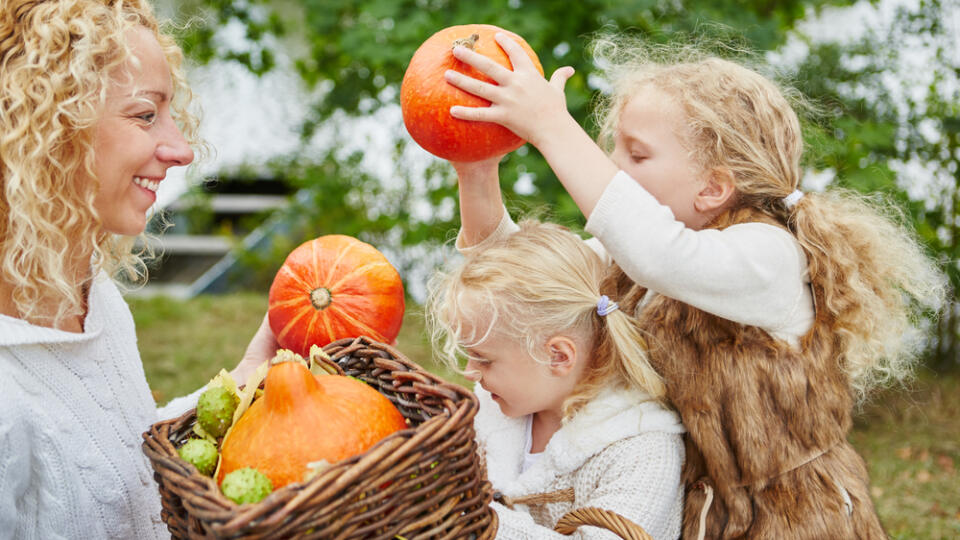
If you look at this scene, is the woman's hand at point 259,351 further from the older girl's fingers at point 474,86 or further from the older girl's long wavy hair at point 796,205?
the older girl's long wavy hair at point 796,205

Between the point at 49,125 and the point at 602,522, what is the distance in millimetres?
1578

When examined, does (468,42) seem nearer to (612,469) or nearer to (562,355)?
(562,355)

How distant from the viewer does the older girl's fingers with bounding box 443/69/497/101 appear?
2.04m

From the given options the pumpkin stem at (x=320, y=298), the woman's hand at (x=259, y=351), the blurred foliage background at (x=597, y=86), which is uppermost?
the pumpkin stem at (x=320, y=298)

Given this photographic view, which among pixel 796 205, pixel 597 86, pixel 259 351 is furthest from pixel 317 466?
pixel 597 86

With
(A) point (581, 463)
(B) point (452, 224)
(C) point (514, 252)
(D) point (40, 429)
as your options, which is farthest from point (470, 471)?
(B) point (452, 224)

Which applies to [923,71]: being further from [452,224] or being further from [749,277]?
[749,277]

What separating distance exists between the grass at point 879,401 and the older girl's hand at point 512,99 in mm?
1910

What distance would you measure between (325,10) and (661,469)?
15.1ft

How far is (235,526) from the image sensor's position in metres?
1.40

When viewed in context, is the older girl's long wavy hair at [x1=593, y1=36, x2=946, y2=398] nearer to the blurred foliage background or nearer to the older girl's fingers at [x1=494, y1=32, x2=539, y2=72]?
the older girl's fingers at [x1=494, y1=32, x2=539, y2=72]

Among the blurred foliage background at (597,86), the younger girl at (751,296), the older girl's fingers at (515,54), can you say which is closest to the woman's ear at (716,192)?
the younger girl at (751,296)

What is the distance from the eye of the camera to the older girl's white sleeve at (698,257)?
1938mm

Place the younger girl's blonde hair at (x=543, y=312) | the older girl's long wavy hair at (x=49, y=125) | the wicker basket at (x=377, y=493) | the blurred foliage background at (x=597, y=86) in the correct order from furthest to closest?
1. the blurred foliage background at (x=597, y=86)
2. the younger girl's blonde hair at (x=543, y=312)
3. the older girl's long wavy hair at (x=49, y=125)
4. the wicker basket at (x=377, y=493)
